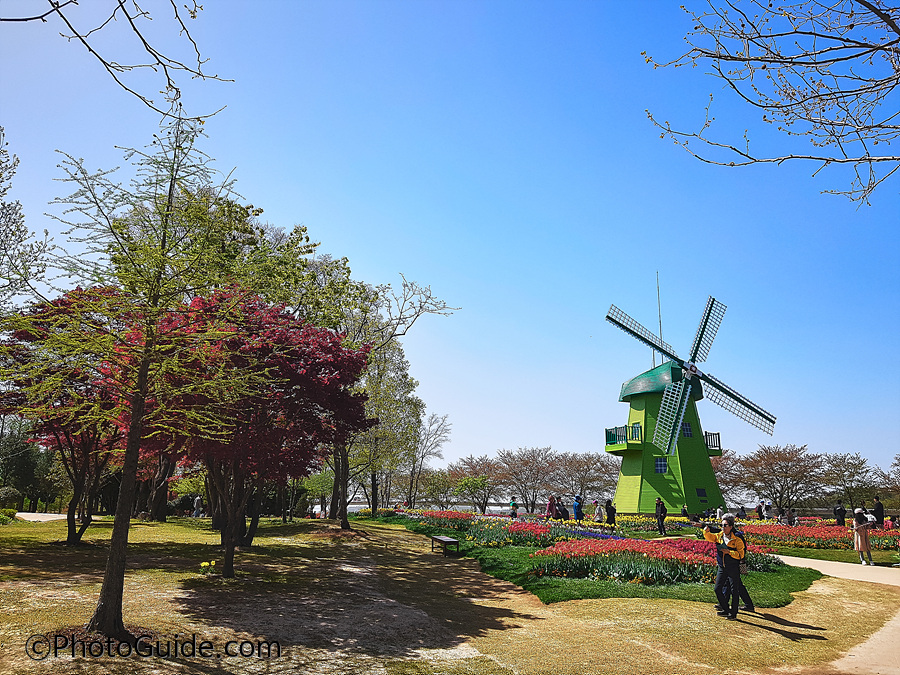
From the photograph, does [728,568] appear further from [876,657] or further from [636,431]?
[636,431]

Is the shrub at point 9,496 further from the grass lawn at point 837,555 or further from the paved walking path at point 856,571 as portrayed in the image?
the grass lawn at point 837,555

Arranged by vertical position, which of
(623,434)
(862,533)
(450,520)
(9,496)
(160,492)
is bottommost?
(9,496)

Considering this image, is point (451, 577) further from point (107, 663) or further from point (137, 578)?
point (107, 663)

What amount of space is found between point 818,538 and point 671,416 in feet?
47.4

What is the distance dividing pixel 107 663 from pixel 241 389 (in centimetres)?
374

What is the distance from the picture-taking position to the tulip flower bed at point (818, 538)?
64.6 feet

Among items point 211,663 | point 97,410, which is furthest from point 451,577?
point 97,410

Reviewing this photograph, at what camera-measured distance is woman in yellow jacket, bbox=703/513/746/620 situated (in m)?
9.08

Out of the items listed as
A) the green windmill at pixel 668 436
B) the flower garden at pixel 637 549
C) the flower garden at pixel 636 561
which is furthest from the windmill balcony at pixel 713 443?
the flower garden at pixel 636 561

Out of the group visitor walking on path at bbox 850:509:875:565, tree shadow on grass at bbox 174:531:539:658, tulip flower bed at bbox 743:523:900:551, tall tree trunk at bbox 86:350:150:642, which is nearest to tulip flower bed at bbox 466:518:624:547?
tree shadow on grass at bbox 174:531:539:658

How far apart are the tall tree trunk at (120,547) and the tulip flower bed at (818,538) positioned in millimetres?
20828

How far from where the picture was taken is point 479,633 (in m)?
8.57

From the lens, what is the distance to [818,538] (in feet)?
66.8

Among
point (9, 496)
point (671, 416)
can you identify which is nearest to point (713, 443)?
point (671, 416)
